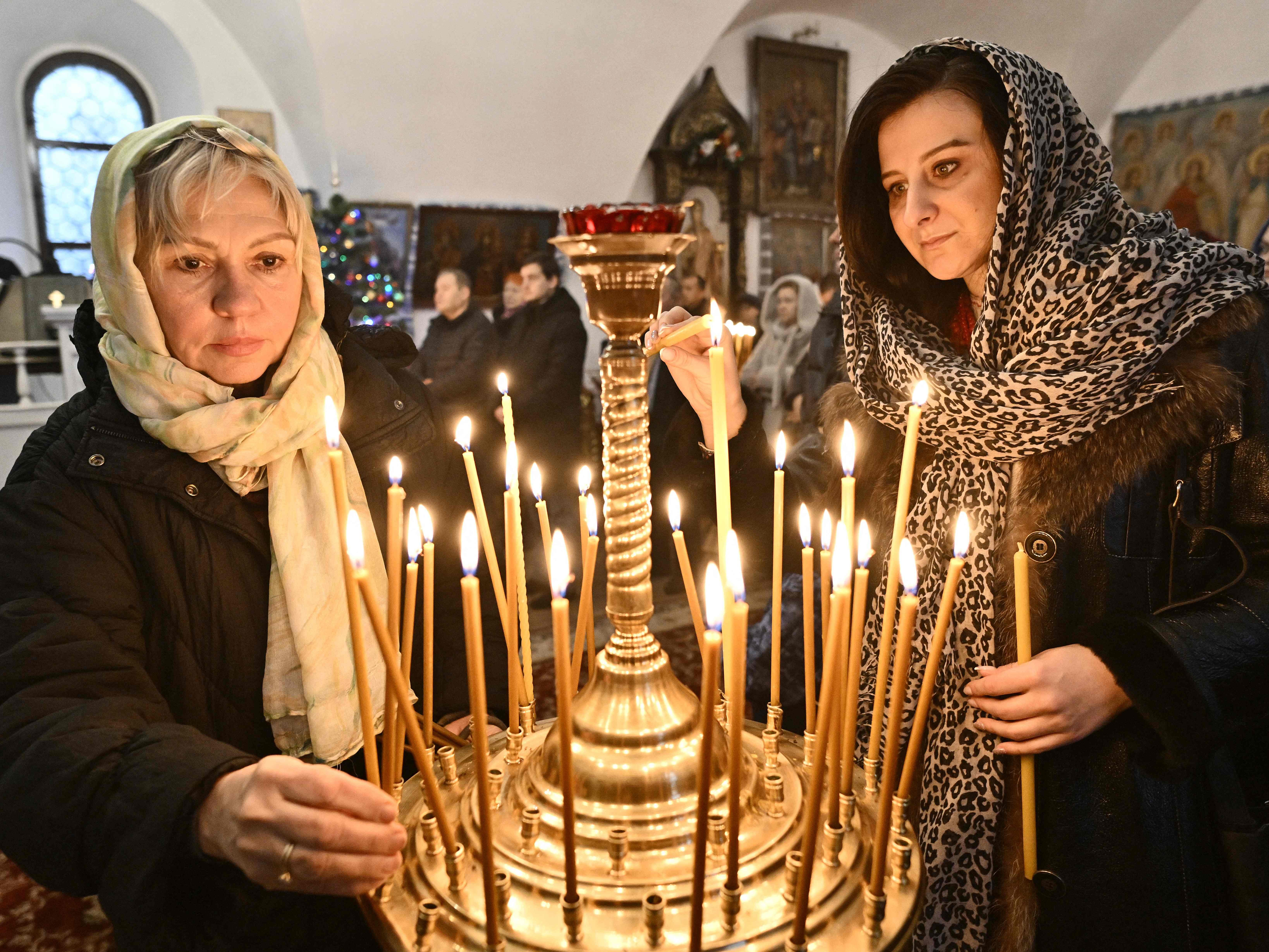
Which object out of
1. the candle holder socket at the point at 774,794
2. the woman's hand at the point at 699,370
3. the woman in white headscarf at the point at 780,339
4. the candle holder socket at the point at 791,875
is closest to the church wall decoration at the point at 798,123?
the woman in white headscarf at the point at 780,339

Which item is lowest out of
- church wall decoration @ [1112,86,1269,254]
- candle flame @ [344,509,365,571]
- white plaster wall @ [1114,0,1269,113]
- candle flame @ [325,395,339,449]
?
candle flame @ [344,509,365,571]

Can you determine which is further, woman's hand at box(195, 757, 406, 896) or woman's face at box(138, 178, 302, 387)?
woman's face at box(138, 178, 302, 387)

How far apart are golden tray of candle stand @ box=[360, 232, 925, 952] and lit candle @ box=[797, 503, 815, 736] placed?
4.3 inches

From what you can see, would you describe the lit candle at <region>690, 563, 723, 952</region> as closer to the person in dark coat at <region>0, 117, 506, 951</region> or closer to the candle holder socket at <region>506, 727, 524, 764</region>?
the candle holder socket at <region>506, 727, 524, 764</region>

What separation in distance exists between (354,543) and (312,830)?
0.28 m

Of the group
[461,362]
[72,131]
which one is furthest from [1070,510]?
[72,131]

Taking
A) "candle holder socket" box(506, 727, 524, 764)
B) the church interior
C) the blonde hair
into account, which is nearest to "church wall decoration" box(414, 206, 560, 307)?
the church interior

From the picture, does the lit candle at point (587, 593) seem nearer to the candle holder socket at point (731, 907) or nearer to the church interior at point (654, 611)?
the church interior at point (654, 611)

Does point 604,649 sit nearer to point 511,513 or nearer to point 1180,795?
point 511,513

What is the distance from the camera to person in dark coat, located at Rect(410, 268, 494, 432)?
203 inches

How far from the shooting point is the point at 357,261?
5875mm

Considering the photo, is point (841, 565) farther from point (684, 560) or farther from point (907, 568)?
point (684, 560)

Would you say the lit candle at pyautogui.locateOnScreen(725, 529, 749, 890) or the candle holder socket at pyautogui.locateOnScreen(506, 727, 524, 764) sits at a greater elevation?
the lit candle at pyautogui.locateOnScreen(725, 529, 749, 890)

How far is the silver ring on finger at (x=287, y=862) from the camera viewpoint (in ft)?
2.28
